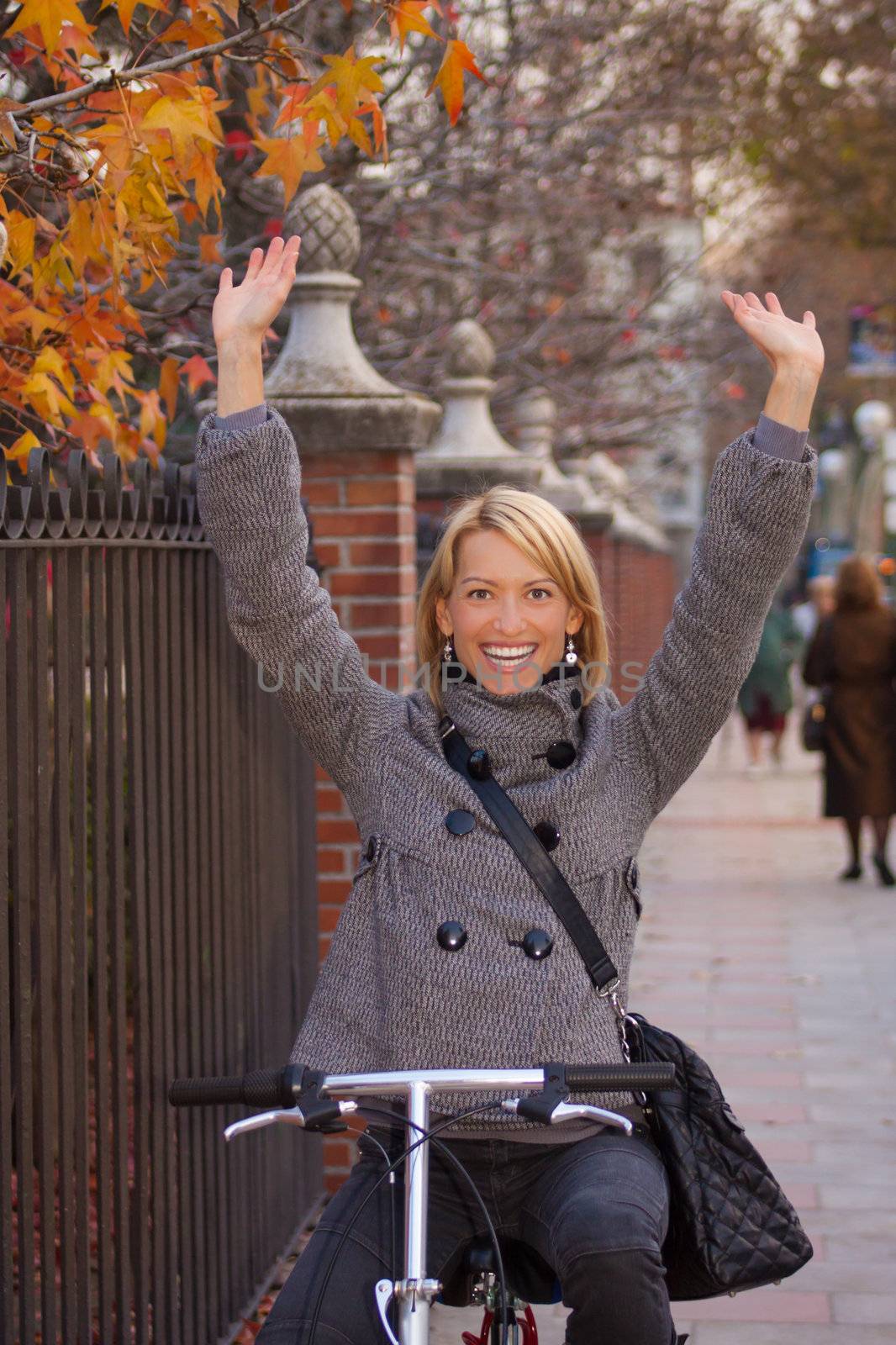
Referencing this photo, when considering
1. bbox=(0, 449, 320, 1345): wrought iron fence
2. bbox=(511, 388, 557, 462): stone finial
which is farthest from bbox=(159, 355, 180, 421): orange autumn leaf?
bbox=(511, 388, 557, 462): stone finial

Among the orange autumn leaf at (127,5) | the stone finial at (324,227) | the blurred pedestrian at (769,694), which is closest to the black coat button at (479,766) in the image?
the orange autumn leaf at (127,5)

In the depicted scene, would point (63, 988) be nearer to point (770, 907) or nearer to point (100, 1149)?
point (100, 1149)

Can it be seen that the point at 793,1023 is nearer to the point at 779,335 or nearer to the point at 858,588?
the point at 858,588

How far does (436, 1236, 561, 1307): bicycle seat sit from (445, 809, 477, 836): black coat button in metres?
0.61

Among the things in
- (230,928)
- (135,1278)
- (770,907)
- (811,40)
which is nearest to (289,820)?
(230,928)

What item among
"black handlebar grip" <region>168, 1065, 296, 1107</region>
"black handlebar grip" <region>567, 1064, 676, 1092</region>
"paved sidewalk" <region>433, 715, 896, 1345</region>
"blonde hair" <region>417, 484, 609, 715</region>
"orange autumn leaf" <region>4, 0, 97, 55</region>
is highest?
"orange autumn leaf" <region>4, 0, 97, 55</region>

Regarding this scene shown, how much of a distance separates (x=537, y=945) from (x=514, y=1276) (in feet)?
1.73

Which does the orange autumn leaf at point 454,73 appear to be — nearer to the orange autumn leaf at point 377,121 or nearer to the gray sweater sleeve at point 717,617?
the orange autumn leaf at point 377,121

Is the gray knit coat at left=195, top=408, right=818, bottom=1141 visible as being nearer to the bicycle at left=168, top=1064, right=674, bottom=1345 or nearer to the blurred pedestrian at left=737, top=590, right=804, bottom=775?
the bicycle at left=168, top=1064, right=674, bottom=1345

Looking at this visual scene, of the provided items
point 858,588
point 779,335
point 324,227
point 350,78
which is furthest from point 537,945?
point 858,588

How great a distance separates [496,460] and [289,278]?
486cm

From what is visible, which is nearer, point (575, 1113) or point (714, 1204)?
point (575, 1113)

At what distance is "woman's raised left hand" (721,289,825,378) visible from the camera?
271 centimetres

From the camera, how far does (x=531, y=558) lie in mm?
2762
